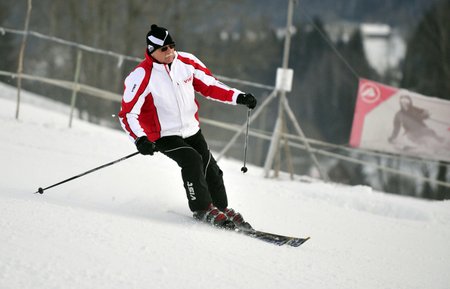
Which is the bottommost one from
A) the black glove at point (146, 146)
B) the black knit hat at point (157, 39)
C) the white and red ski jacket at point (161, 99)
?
the black glove at point (146, 146)

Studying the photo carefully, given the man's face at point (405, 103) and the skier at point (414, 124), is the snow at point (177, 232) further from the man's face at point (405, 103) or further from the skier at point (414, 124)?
the man's face at point (405, 103)

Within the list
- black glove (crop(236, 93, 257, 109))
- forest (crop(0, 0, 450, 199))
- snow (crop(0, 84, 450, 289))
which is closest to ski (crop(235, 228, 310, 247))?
snow (crop(0, 84, 450, 289))

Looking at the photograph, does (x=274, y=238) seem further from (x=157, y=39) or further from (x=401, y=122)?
(x=401, y=122)

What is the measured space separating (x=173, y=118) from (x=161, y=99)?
18 centimetres

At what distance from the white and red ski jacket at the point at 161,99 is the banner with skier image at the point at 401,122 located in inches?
134

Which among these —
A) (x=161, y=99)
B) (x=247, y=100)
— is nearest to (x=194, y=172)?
(x=161, y=99)

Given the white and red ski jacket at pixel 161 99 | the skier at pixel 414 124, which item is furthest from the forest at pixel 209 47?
the white and red ski jacket at pixel 161 99

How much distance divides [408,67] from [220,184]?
87.0 feet

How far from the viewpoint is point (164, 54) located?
436 cm

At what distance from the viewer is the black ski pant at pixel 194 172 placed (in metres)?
4.35

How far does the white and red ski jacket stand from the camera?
14.3 feet

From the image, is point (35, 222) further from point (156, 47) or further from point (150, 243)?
point (156, 47)

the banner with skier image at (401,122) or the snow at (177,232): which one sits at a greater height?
the banner with skier image at (401,122)

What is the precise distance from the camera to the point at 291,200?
5918 millimetres
